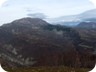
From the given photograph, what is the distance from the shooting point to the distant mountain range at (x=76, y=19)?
5955 millimetres

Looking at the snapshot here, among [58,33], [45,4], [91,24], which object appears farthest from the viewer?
[58,33]

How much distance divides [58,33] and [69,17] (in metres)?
1.33

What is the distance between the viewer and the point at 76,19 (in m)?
6.07

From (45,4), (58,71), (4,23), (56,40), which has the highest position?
(45,4)

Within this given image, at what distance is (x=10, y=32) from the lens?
25.2 ft

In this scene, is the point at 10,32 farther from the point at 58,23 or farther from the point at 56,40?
the point at 58,23

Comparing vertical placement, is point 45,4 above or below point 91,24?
above

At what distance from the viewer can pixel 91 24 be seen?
631cm

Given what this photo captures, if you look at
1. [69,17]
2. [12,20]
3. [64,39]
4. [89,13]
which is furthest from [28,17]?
[64,39]

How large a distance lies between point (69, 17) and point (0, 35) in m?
1.75

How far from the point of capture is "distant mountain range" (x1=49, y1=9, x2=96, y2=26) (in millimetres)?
5955

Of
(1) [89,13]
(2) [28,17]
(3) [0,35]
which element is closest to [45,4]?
(2) [28,17]

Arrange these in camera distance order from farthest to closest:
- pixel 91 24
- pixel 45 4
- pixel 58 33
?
pixel 58 33, pixel 91 24, pixel 45 4

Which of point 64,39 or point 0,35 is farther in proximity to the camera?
point 64,39
